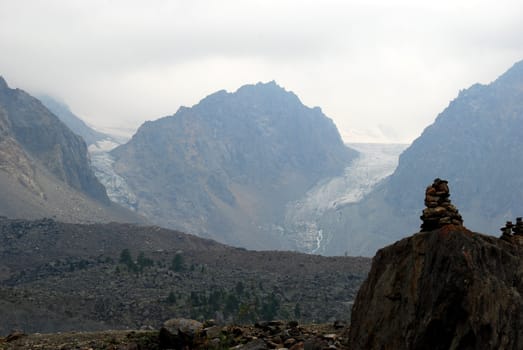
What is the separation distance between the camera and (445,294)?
Answer: 1294 cm

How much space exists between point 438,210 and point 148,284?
90040mm

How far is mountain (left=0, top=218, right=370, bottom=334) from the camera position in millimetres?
78000

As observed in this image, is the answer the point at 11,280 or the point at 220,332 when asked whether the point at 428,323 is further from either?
the point at 11,280

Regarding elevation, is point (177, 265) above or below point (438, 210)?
below

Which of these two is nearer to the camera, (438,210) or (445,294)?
(445,294)

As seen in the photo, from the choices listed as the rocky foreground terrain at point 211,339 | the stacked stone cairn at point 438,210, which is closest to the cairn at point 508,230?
the stacked stone cairn at point 438,210

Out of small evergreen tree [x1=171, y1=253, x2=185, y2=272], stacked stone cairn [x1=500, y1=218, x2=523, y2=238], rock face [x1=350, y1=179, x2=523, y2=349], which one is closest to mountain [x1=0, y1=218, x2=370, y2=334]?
small evergreen tree [x1=171, y1=253, x2=185, y2=272]

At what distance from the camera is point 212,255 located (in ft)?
463

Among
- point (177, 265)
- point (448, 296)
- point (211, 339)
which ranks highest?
point (448, 296)

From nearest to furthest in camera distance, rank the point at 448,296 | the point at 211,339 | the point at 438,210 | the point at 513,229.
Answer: the point at 448,296 < the point at 438,210 < the point at 513,229 < the point at 211,339

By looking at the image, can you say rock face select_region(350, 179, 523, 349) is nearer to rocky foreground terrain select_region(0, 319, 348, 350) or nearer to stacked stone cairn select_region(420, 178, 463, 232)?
stacked stone cairn select_region(420, 178, 463, 232)

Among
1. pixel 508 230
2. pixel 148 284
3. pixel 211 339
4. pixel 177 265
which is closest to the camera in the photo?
pixel 508 230

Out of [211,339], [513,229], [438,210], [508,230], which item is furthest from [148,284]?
[438,210]

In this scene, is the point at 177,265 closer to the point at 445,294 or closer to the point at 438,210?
the point at 438,210
